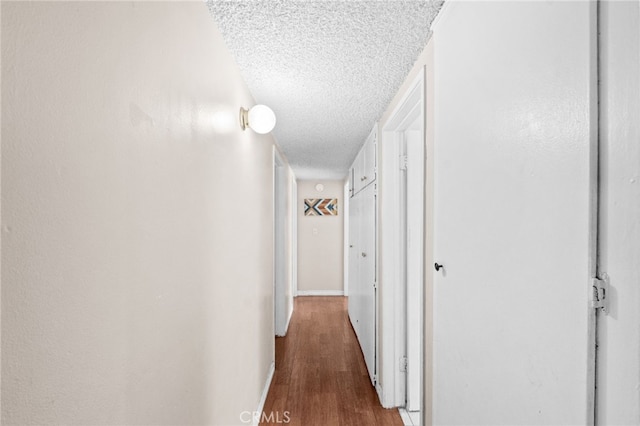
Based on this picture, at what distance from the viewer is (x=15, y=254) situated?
0.48 meters

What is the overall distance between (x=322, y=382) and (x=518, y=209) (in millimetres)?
2662

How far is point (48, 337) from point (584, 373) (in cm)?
89

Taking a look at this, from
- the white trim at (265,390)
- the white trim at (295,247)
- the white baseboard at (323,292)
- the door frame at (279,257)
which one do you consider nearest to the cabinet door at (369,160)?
the door frame at (279,257)

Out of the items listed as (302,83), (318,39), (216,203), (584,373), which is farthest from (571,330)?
(302,83)

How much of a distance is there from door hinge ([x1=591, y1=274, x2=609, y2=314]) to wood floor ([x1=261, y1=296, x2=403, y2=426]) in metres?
2.21

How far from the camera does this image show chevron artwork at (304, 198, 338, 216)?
654cm

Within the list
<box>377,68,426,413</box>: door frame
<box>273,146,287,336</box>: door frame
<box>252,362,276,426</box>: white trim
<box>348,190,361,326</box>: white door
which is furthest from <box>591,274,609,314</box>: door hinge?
<box>273,146,287,336</box>: door frame

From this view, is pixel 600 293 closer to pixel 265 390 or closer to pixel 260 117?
pixel 260 117

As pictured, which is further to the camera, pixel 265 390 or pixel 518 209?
pixel 265 390

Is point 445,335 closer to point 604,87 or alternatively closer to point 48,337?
point 604,87

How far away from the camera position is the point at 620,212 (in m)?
0.54

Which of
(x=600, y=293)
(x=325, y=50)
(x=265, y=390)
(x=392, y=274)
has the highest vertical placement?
(x=325, y=50)

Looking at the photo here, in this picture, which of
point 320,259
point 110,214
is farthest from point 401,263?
point 320,259

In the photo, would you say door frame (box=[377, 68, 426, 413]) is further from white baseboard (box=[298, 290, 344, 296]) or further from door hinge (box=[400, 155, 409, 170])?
white baseboard (box=[298, 290, 344, 296])
